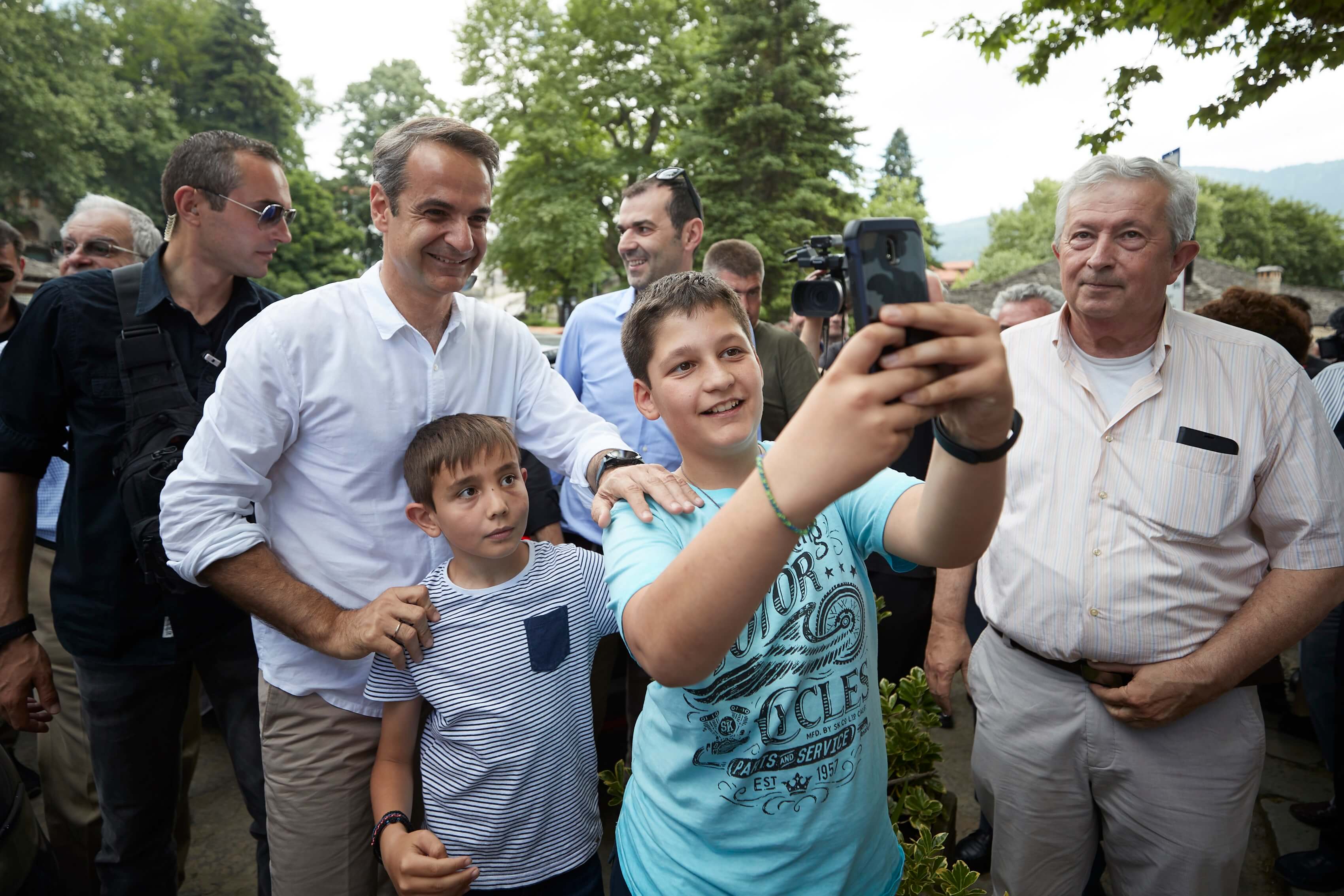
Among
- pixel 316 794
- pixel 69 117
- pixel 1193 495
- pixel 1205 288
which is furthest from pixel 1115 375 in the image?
pixel 1205 288

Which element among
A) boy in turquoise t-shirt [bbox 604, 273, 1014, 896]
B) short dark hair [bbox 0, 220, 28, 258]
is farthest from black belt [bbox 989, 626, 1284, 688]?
short dark hair [bbox 0, 220, 28, 258]

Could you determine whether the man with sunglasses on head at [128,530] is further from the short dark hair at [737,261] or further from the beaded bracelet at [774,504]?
the short dark hair at [737,261]

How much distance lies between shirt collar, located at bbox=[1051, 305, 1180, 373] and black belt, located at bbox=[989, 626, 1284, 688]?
0.89 m

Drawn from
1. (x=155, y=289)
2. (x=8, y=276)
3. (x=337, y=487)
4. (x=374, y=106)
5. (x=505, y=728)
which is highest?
(x=374, y=106)

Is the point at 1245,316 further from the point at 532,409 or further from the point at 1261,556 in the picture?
the point at 532,409

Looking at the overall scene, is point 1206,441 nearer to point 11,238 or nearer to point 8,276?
point 8,276

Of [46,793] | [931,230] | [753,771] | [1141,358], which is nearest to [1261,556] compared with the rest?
[1141,358]

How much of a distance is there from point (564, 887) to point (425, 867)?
0.43 metres

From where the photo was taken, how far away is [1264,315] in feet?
12.8

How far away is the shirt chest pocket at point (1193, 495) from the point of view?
2166 millimetres

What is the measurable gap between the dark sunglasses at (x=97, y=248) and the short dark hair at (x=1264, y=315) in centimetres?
549

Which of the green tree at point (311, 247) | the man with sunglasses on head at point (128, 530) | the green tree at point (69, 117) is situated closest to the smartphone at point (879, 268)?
the man with sunglasses on head at point (128, 530)

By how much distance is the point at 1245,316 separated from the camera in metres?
3.91

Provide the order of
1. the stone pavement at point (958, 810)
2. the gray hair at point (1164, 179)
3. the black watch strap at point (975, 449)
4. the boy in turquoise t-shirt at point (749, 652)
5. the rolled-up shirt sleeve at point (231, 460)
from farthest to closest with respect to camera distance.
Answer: the stone pavement at point (958, 810) → the gray hair at point (1164, 179) → the rolled-up shirt sleeve at point (231, 460) → the boy in turquoise t-shirt at point (749, 652) → the black watch strap at point (975, 449)
